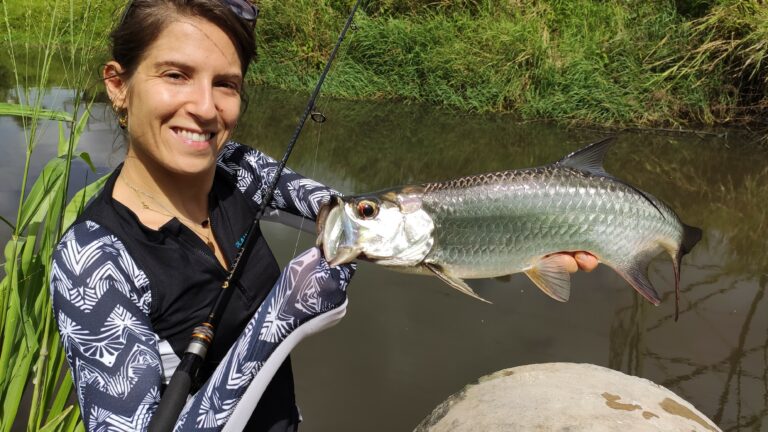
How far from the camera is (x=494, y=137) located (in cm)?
891

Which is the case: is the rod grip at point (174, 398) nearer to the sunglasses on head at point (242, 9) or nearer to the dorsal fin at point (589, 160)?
the sunglasses on head at point (242, 9)

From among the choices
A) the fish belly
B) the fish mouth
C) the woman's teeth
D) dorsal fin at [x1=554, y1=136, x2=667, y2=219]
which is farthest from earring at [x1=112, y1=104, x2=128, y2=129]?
dorsal fin at [x1=554, y1=136, x2=667, y2=219]

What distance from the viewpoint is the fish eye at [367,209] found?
1.79 meters

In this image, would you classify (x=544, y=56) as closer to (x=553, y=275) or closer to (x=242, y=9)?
(x=553, y=275)

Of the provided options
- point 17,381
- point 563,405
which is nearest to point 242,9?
point 17,381

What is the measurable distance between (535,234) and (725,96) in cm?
838

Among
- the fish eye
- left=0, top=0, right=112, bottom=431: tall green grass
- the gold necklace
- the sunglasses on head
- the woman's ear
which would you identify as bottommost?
left=0, top=0, right=112, bottom=431: tall green grass

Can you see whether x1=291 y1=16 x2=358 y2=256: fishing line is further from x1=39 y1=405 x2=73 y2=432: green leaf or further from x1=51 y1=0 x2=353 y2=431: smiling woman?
x1=39 y1=405 x2=73 y2=432: green leaf

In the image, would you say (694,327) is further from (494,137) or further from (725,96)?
(725,96)

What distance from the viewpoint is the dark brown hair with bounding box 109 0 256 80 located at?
5.60 ft

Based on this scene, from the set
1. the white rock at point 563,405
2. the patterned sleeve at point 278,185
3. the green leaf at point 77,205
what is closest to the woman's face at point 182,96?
the patterned sleeve at point 278,185

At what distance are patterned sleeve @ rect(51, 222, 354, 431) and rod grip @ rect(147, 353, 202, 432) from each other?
27 mm

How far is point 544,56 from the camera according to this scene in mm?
9828

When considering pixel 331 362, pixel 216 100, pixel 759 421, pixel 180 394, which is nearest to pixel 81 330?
pixel 180 394
